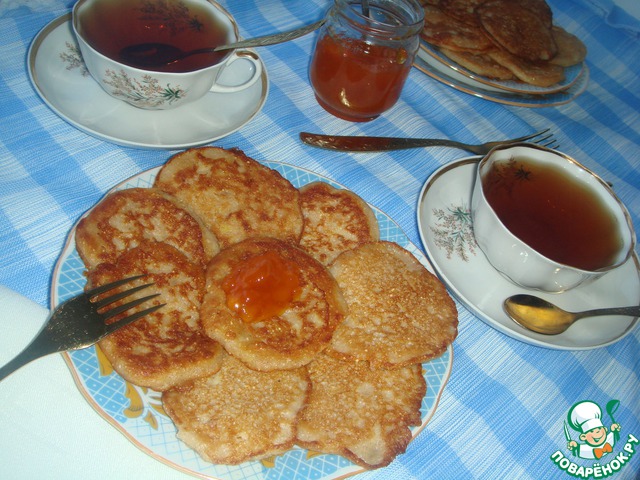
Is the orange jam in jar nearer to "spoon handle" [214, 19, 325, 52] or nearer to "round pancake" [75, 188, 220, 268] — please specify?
"round pancake" [75, 188, 220, 268]

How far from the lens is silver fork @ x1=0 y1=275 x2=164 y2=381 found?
46.8 inches

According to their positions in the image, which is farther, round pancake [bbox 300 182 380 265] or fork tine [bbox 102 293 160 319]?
round pancake [bbox 300 182 380 265]

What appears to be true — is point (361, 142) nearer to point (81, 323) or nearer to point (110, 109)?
point (110, 109)

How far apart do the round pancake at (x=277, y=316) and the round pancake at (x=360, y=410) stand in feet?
0.36

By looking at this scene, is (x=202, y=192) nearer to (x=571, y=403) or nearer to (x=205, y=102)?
(x=205, y=102)

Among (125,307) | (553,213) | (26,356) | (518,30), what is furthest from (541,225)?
(26,356)

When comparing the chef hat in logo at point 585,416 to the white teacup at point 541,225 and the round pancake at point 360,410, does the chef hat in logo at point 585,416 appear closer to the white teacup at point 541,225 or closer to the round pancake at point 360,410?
the white teacup at point 541,225

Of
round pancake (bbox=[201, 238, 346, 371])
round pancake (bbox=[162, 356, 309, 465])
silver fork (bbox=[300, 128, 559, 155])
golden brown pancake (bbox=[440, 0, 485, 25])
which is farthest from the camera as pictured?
golden brown pancake (bbox=[440, 0, 485, 25])

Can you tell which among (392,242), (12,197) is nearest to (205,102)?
(12,197)

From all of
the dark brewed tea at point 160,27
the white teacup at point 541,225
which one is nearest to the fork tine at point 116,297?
the dark brewed tea at point 160,27

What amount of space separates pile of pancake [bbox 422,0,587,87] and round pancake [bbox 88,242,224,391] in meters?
1.88

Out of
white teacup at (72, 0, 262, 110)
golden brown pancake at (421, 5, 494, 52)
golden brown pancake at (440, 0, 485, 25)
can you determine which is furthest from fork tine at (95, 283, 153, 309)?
golden brown pancake at (440, 0, 485, 25)

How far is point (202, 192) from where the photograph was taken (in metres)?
1.65

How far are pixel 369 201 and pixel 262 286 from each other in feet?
2.66
